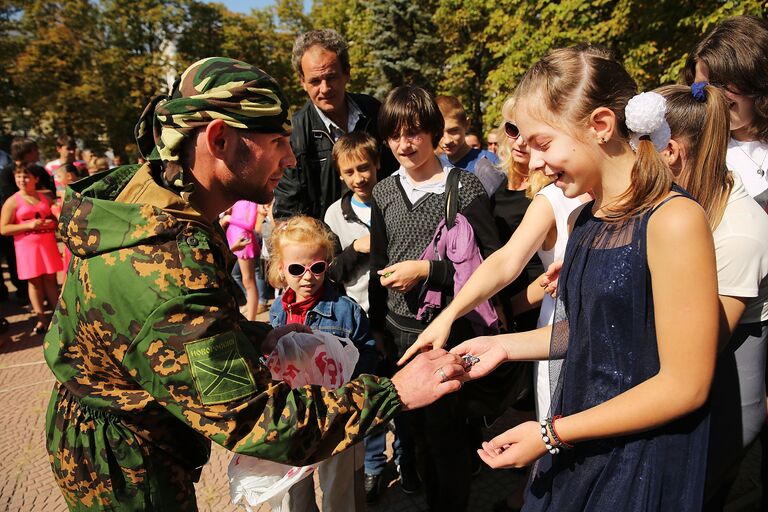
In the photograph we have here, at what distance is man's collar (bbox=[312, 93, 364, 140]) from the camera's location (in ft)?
13.2

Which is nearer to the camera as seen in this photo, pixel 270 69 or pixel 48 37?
pixel 48 37

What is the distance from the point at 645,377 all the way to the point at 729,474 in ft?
3.22

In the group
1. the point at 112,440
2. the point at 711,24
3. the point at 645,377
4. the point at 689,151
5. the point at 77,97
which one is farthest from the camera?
the point at 77,97

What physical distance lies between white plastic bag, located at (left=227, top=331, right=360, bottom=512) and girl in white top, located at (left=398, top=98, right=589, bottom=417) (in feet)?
1.18

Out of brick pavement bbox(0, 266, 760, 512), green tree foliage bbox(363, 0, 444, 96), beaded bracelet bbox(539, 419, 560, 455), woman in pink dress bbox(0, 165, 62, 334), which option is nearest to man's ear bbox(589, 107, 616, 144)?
beaded bracelet bbox(539, 419, 560, 455)

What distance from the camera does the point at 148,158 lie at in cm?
171

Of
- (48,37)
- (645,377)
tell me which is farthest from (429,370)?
(48,37)

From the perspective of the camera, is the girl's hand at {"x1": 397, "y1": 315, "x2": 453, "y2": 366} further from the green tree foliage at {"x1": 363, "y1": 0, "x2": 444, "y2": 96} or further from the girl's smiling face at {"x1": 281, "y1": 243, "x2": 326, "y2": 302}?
the green tree foliage at {"x1": 363, "y1": 0, "x2": 444, "y2": 96}

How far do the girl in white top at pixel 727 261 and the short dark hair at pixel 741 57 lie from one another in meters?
0.84

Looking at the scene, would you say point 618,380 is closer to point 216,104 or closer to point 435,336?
point 435,336

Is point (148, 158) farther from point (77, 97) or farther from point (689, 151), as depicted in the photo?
point (77, 97)

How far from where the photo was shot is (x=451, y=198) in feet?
9.42

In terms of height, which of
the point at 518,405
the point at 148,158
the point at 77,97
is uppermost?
the point at 77,97

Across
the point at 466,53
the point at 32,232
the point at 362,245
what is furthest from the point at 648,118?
the point at 466,53
